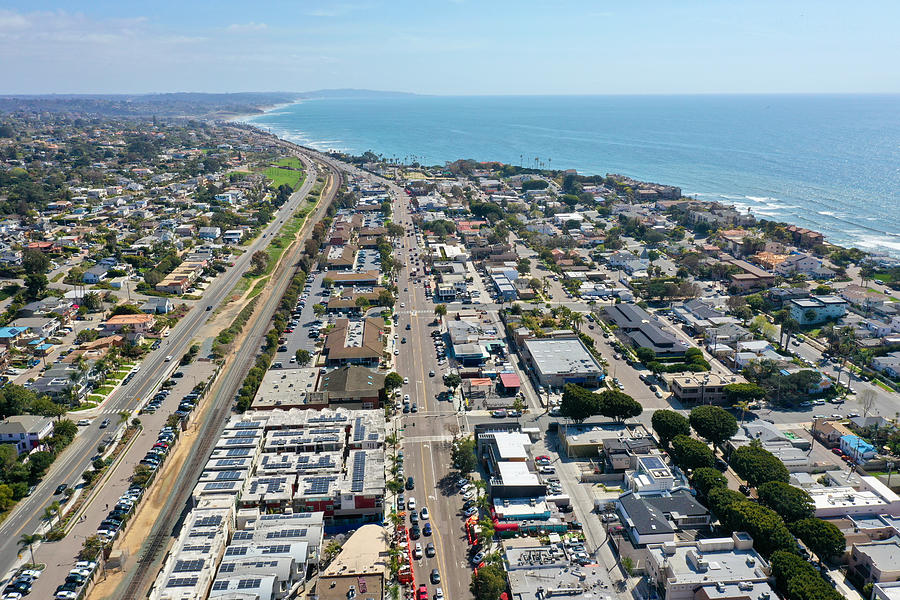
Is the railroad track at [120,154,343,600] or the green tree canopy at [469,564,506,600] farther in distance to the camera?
the railroad track at [120,154,343,600]

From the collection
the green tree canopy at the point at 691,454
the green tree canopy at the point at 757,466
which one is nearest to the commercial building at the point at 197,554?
the green tree canopy at the point at 691,454

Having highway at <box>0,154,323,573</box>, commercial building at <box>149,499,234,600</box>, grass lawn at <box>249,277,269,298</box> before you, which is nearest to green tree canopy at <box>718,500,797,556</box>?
commercial building at <box>149,499,234,600</box>

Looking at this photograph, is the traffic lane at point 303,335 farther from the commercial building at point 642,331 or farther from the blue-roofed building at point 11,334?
the commercial building at point 642,331

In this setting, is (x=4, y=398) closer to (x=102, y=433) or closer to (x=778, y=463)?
(x=102, y=433)

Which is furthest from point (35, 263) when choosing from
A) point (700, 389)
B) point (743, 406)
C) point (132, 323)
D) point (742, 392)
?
point (743, 406)

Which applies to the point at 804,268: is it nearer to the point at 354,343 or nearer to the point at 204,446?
the point at 354,343

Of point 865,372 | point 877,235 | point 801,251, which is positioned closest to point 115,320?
point 865,372

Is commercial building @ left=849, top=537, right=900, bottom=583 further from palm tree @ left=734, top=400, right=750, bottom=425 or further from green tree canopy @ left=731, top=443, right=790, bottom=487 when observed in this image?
palm tree @ left=734, top=400, right=750, bottom=425
